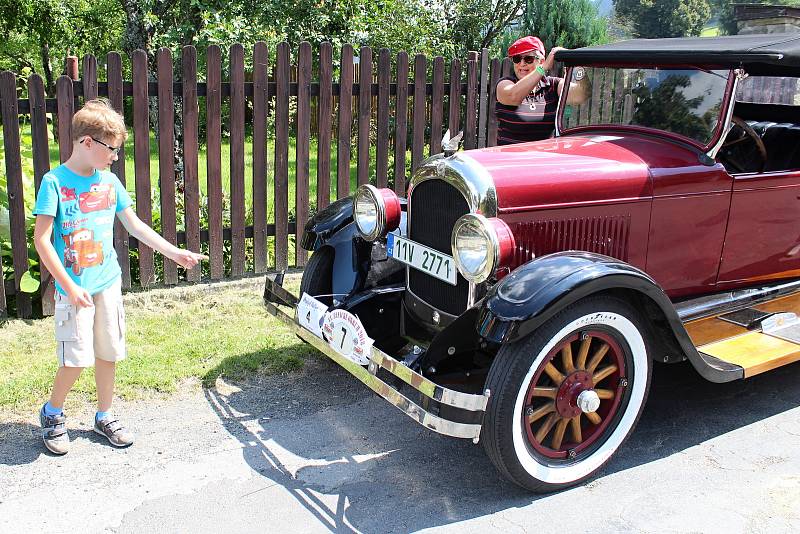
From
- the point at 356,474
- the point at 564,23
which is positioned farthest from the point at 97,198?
the point at 564,23

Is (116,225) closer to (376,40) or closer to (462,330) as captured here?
(462,330)

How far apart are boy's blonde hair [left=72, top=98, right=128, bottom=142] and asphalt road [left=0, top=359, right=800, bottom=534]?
1422 millimetres

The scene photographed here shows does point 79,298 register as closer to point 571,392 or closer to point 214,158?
point 571,392

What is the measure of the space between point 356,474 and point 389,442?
13.5 inches

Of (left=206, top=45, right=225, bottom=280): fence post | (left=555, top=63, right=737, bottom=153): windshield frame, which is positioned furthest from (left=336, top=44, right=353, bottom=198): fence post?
(left=555, top=63, right=737, bottom=153): windshield frame

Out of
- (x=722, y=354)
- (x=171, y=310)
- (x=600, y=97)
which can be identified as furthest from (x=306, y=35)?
(x=722, y=354)

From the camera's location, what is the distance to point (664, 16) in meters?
45.5

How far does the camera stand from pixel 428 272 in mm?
3760

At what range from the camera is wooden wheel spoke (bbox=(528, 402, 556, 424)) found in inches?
128

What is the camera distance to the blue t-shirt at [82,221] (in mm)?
3336

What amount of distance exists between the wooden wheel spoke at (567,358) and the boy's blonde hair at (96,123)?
2115mm

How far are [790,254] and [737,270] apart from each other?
1.47 feet

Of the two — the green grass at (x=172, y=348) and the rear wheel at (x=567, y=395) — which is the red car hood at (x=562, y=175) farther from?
the green grass at (x=172, y=348)

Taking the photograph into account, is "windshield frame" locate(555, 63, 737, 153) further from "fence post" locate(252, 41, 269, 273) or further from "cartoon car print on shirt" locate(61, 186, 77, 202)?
"cartoon car print on shirt" locate(61, 186, 77, 202)
